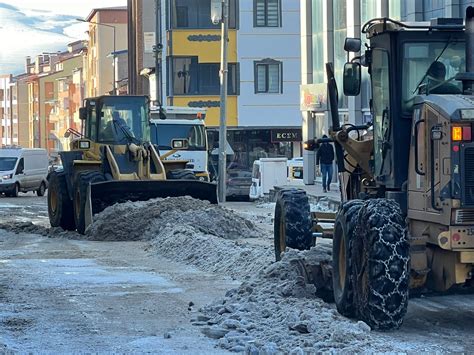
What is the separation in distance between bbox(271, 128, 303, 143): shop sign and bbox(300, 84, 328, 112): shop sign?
13.0m

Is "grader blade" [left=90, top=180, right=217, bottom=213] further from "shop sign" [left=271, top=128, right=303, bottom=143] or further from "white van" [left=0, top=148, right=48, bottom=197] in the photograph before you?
"shop sign" [left=271, top=128, right=303, bottom=143]

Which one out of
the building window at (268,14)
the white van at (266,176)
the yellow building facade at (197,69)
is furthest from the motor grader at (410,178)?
the building window at (268,14)

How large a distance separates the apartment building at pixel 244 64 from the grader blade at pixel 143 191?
1292 inches

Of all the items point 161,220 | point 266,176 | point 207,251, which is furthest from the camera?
point 266,176

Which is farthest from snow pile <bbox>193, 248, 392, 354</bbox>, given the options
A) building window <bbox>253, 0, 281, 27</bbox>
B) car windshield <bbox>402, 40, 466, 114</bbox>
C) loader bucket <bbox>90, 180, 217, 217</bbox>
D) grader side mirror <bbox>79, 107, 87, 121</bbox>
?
building window <bbox>253, 0, 281, 27</bbox>

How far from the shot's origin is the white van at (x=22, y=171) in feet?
155

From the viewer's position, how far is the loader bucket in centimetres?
2358

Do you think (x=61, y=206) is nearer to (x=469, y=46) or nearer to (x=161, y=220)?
(x=161, y=220)

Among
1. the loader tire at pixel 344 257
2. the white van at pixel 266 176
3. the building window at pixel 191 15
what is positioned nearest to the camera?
the loader tire at pixel 344 257

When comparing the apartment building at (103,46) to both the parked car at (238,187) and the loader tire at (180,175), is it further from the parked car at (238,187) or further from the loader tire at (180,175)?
the loader tire at (180,175)

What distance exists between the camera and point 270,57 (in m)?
57.6

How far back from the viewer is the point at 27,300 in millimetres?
13484

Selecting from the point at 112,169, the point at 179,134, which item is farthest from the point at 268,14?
the point at 112,169

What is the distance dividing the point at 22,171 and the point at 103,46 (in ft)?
188
